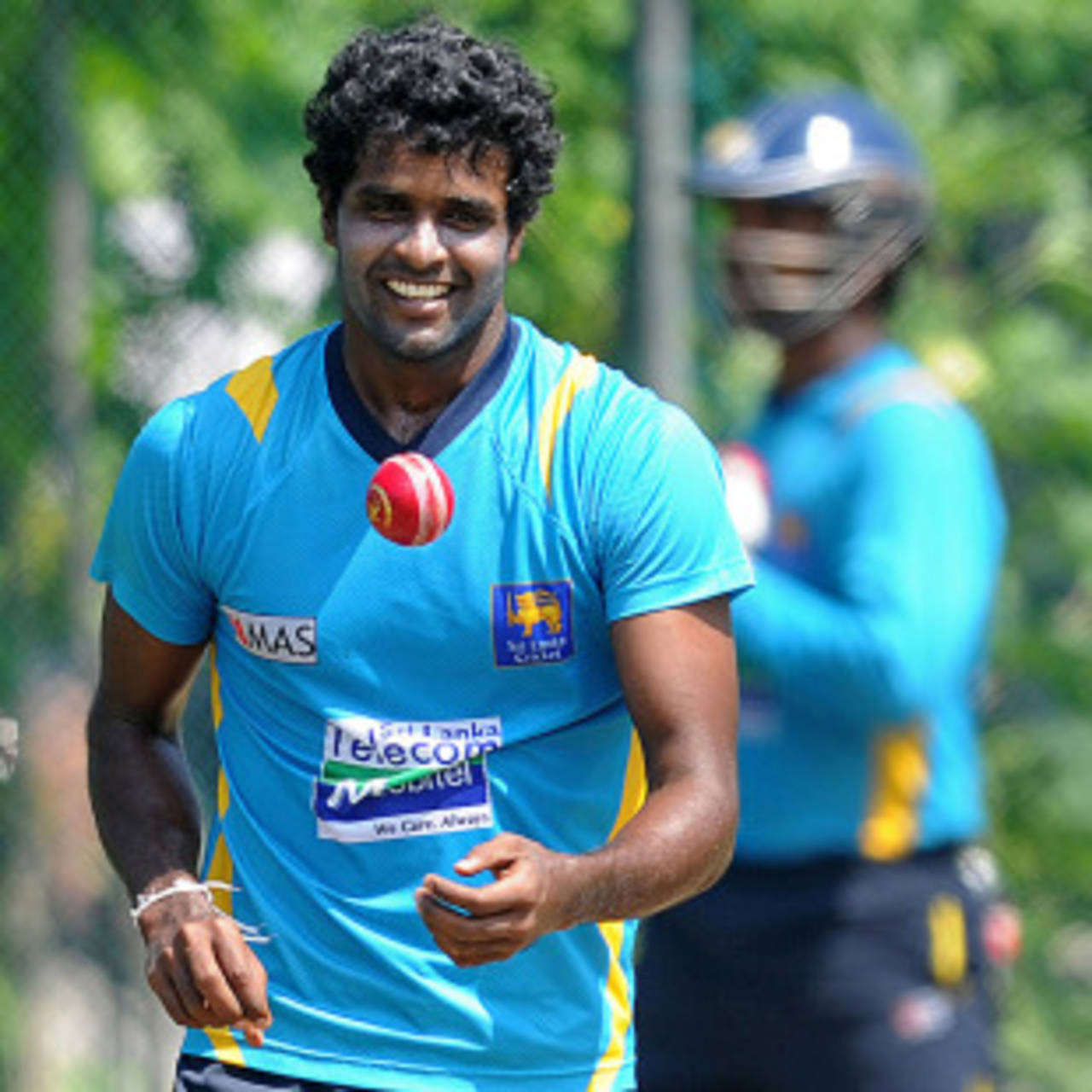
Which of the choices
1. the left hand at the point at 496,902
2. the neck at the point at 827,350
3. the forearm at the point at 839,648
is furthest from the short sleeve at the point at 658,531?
the neck at the point at 827,350

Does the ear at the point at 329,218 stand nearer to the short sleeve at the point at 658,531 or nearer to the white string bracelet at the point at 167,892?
the short sleeve at the point at 658,531

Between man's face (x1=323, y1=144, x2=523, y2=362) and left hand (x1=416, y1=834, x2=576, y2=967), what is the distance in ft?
2.48

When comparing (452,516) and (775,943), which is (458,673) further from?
(775,943)

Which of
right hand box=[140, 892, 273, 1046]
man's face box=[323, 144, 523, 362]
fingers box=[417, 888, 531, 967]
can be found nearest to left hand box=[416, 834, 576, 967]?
fingers box=[417, 888, 531, 967]

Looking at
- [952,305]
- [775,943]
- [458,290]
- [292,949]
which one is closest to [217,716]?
[292,949]

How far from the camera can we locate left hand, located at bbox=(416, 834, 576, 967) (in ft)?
9.24

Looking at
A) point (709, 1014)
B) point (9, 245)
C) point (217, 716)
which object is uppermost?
point (9, 245)

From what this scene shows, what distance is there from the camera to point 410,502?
324 cm

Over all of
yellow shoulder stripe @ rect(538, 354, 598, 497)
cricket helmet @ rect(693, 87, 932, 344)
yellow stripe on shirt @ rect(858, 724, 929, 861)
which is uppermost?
cricket helmet @ rect(693, 87, 932, 344)

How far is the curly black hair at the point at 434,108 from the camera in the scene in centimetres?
329

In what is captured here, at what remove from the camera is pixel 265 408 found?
3.45 meters

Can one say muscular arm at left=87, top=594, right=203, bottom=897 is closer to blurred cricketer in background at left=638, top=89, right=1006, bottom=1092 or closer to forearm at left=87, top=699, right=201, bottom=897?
forearm at left=87, top=699, right=201, bottom=897

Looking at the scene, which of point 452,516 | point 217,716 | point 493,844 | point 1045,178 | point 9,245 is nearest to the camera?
point 493,844

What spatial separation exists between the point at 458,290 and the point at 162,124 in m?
3.09
